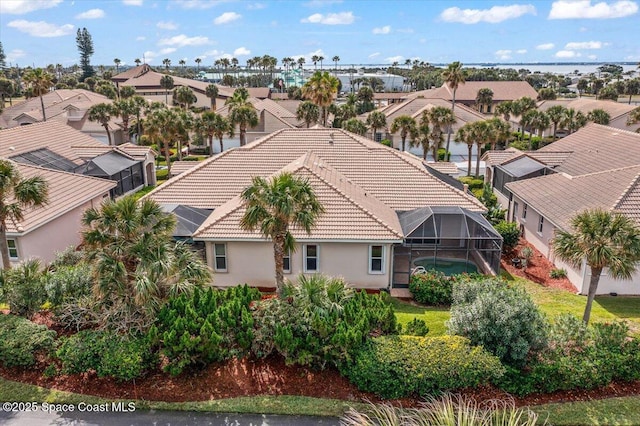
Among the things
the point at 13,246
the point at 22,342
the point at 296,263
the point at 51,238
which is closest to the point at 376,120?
the point at 296,263

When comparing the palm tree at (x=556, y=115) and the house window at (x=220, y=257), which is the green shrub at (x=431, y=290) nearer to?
the house window at (x=220, y=257)

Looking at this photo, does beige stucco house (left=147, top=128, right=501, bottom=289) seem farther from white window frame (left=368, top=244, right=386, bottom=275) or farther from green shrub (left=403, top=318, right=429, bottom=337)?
green shrub (left=403, top=318, right=429, bottom=337)

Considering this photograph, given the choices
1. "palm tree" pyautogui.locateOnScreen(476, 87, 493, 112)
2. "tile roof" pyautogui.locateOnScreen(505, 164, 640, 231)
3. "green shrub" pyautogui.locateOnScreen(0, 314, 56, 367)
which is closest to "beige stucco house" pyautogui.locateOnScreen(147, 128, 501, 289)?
"tile roof" pyautogui.locateOnScreen(505, 164, 640, 231)

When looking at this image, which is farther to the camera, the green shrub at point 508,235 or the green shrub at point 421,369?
the green shrub at point 508,235

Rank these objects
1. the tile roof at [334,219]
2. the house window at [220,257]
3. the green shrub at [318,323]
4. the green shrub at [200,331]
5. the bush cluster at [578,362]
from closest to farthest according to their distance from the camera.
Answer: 1. the bush cluster at [578,362]
2. the green shrub at [200,331]
3. the green shrub at [318,323]
4. the tile roof at [334,219]
5. the house window at [220,257]

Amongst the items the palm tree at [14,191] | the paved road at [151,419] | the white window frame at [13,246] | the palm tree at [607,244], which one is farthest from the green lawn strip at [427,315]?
the white window frame at [13,246]

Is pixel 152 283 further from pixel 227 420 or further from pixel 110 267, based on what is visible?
pixel 227 420
